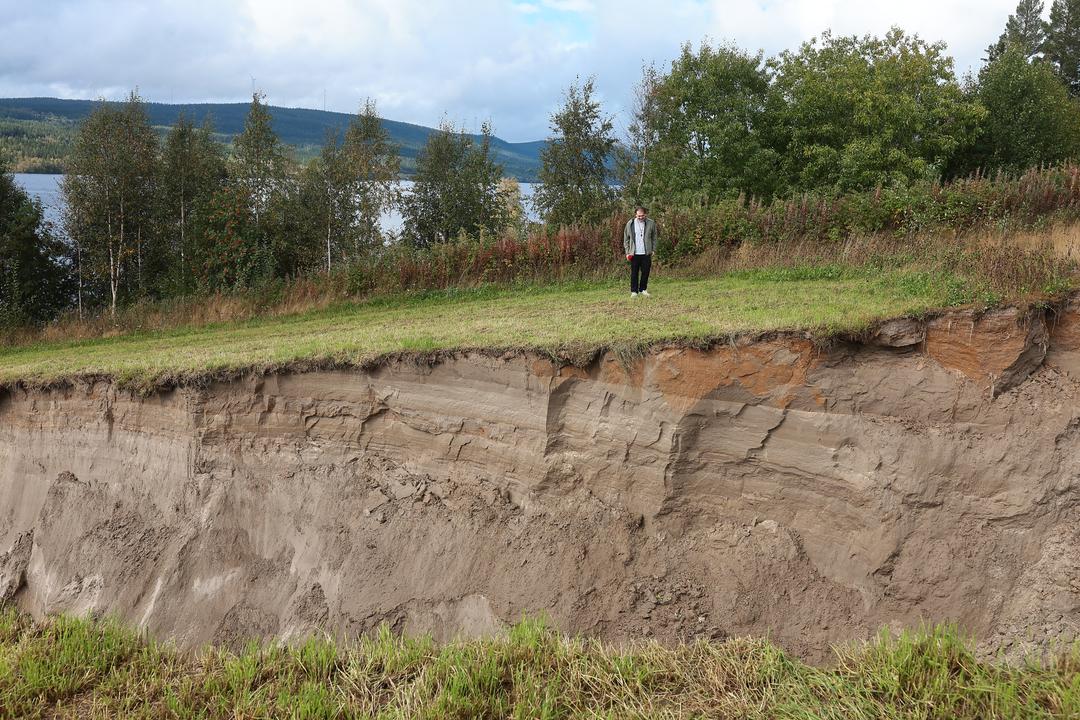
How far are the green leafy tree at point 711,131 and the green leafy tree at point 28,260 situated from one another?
1774cm

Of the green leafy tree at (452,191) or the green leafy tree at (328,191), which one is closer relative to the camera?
the green leafy tree at (328,191)

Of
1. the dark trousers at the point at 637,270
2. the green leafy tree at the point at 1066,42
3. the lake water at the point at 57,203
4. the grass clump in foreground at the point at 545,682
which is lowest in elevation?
the grass clump in foreground at the point at 545,682

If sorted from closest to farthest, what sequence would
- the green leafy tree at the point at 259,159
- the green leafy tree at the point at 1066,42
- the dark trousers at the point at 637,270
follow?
the dark trousers at the point at 637,270 < the green leafy tree at the point at 259,159 < the green leafy tree at the point at 1066,42

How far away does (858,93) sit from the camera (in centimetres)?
2409

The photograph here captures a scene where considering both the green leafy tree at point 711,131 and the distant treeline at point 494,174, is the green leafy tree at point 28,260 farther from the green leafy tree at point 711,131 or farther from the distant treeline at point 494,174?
the green leafy tree at point 711,131

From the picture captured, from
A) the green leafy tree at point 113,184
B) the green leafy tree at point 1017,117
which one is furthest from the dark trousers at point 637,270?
the green leafy tree at point 1017,117

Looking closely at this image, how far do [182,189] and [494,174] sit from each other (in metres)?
10.2

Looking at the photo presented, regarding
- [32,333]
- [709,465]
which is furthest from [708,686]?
[32,333]

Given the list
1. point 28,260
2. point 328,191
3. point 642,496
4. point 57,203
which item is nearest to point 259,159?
point 328,191

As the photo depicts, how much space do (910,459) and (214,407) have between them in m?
7.14

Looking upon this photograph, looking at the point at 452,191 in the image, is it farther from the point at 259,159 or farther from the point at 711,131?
the point at 711,131

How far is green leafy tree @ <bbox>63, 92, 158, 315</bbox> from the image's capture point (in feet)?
65.3

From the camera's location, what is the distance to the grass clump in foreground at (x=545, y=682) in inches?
184

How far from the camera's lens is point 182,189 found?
22.5m
